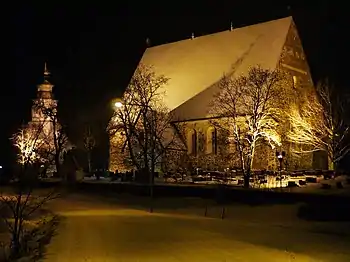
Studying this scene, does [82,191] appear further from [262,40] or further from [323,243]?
[323,243]

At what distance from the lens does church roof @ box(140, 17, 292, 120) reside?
54.1 metres

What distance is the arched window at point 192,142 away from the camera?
56581mm

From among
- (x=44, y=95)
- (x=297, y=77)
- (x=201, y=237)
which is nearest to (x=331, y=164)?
(x=297, y=77)

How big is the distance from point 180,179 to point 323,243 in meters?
32.8

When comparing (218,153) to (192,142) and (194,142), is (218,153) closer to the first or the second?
(194,142)

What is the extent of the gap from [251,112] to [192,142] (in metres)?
15.7

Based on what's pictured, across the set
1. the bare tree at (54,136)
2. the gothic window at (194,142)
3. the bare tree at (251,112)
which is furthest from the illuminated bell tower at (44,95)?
the bare tree at (251,112)

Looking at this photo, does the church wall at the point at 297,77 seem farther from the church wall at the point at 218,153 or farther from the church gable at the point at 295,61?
the church wall at the point at 218,153

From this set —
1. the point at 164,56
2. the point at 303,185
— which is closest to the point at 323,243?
the point at 303,185

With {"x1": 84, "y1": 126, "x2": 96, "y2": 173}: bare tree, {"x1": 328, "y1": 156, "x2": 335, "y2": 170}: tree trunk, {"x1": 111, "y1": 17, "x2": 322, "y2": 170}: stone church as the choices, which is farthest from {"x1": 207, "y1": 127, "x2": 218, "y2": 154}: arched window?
{"x1": 84, "y1": 126, "x2": 96, "y2": 173}: bare tree

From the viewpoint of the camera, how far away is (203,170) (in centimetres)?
5125

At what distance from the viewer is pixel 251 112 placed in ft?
139

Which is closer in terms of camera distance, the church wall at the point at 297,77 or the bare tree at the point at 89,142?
the church wall at the point at 297,77

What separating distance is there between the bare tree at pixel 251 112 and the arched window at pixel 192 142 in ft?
31.8
